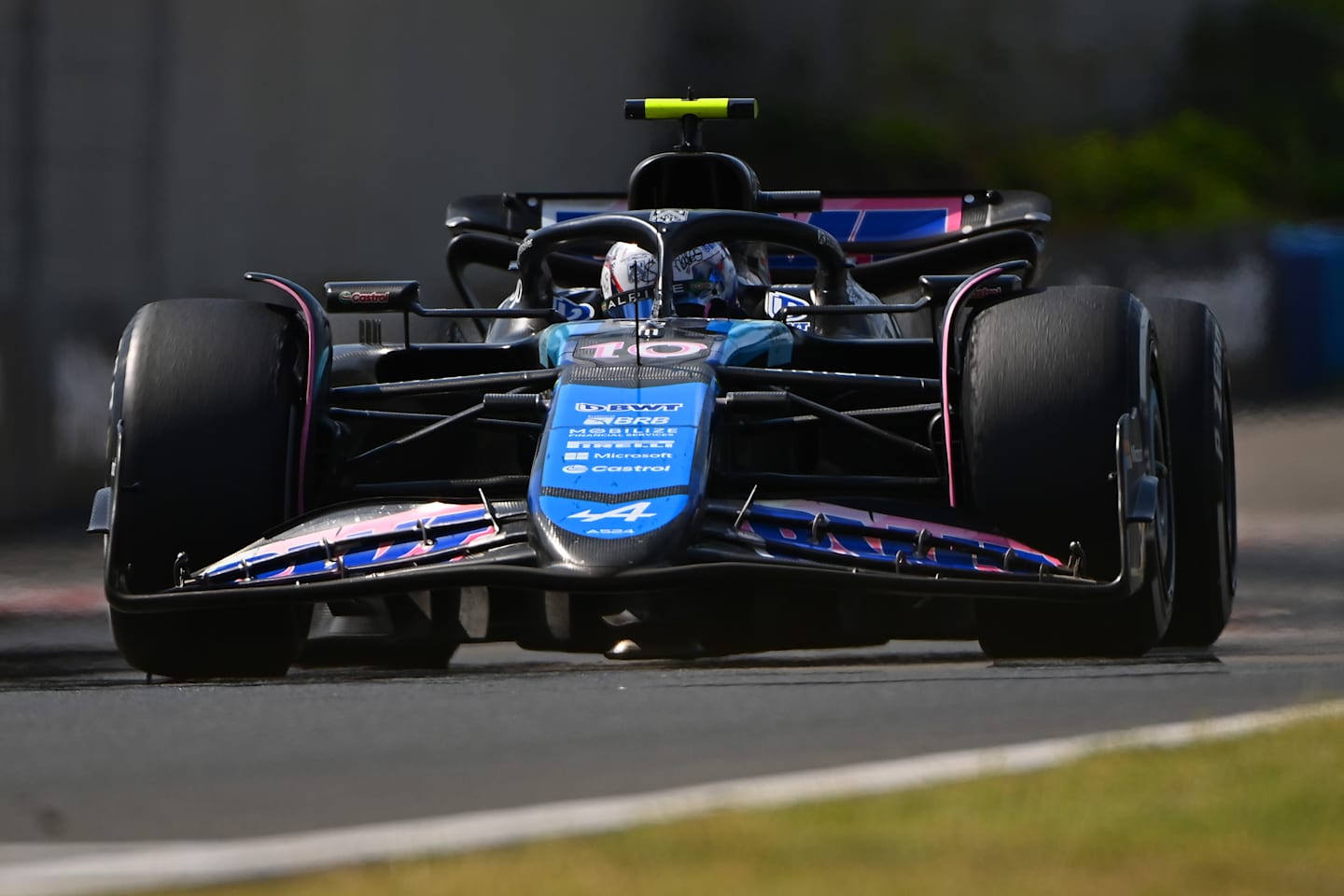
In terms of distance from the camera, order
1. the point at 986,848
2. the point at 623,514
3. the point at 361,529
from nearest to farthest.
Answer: the point at 986,848, the point at 623,514, the point at 361,529

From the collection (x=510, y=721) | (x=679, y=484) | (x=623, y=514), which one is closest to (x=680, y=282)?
(x=679, y=484)

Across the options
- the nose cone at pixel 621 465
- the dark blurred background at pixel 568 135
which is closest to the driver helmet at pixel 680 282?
the nose cone at pixel 621 465

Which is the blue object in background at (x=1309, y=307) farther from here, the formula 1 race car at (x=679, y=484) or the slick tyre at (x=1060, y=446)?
the slick tyre at (x=1060, y=446)

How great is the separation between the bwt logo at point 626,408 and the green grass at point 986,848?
2355mm

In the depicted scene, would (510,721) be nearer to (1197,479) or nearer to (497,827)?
(497,827)

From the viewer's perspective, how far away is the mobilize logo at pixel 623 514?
6.61 m

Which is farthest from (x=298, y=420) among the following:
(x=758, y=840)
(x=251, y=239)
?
(x=251, y=239)

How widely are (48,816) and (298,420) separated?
8.76 ft

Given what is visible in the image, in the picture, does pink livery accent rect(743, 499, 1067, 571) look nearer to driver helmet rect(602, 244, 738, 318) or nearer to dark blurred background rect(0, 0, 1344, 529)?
driver helmet rect(602, 244, 738, 318)

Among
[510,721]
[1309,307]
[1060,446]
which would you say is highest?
[1060,446]

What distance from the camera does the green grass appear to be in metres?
3.87

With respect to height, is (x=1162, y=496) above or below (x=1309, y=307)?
above

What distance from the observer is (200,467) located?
23.2ft

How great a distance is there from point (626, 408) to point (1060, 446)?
3.74 ft
